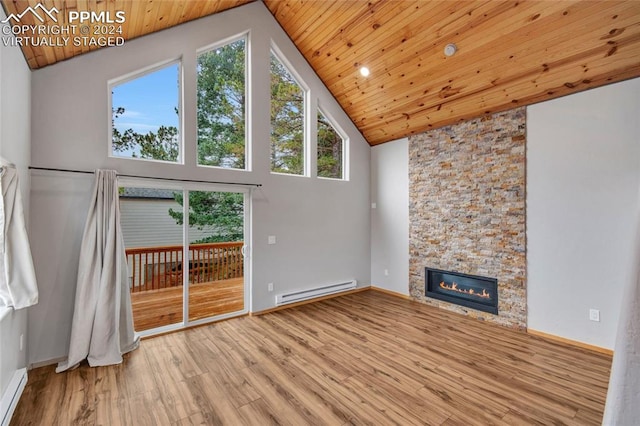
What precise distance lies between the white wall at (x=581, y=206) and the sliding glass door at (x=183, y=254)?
403cm

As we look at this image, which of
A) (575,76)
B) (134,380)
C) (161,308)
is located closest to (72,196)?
(161,308)

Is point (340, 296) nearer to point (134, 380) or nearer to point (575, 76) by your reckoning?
point (134, 380)

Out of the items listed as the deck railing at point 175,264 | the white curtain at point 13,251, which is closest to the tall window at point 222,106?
the deck railing at point 175,264

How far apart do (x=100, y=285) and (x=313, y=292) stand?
302 centimetres

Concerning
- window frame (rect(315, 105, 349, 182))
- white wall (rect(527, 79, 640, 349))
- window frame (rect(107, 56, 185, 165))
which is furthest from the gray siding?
white wall (rect(527, 79, 640, 349))

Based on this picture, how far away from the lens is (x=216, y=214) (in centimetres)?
420

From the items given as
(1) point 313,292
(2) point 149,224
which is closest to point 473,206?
(1) point 313,292

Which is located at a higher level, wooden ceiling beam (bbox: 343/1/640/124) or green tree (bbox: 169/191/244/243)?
wooden ceiling beam (bbox: 343/1/640/124)

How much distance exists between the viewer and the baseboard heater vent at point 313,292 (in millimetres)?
4688

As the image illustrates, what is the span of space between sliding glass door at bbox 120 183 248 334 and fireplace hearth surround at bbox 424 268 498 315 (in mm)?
3075

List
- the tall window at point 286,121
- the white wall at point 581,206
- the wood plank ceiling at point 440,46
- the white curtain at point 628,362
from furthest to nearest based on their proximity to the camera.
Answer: the tall window at point 286,121 < the white wall at point 581,206 < the wood plank ceiling at point 440,46 < the white curtain at point 628,362

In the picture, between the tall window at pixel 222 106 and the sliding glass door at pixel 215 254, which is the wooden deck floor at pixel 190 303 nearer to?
the sliding glass door at pixel 215 254

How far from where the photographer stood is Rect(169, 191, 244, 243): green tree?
3951mm

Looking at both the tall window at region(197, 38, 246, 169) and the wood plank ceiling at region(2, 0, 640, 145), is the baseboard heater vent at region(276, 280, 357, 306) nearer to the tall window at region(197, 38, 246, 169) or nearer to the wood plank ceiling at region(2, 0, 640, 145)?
the tall window at region(197, 38, 246, 169)
